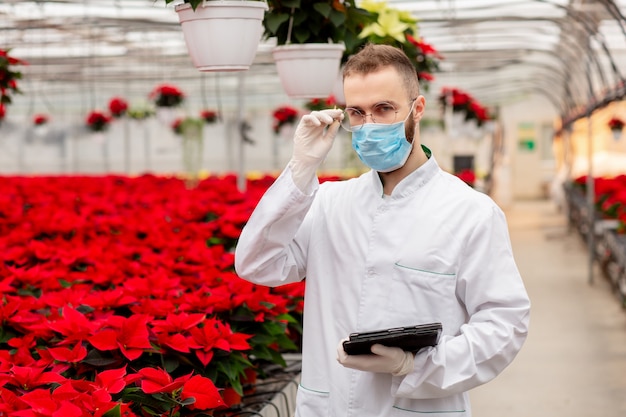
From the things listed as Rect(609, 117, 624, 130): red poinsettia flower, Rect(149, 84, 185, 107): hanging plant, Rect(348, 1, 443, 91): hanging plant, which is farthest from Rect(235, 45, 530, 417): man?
Rect(609, 117, 624, 130): red poinsettia flower

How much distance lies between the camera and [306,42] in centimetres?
347

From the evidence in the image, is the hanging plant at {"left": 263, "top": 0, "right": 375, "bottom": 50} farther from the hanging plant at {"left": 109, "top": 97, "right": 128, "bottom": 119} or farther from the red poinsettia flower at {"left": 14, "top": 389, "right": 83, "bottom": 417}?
the hanging plant at {"left": 109, "top": 97, "right": 128, "bottom": 119}

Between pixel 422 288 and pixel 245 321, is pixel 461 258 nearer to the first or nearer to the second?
pixel 422 288

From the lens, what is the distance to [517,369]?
20.4 feet

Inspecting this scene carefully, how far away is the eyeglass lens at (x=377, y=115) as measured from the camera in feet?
6.33

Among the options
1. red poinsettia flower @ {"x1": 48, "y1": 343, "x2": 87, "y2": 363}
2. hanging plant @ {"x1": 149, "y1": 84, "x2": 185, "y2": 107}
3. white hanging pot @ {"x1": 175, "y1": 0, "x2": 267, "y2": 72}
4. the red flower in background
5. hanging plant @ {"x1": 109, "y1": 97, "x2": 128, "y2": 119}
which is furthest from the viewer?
the red flower in background

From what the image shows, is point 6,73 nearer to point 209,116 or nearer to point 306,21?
point 306,21

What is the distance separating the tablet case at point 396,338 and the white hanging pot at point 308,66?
1.79 metres

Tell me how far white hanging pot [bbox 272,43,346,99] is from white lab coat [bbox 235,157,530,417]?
1.41m

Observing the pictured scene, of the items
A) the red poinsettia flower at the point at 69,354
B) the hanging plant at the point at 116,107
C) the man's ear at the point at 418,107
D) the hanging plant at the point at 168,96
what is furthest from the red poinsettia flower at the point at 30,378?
the hanging plant at the point at 116,107

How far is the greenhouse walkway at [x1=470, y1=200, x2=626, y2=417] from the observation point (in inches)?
210

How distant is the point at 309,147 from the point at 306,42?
1.64m

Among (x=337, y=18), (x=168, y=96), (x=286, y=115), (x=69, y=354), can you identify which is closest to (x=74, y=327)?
(x=69, y=354)

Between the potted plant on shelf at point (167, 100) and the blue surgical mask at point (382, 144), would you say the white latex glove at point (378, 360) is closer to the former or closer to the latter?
the blue surgical mask at point (382, 144)
